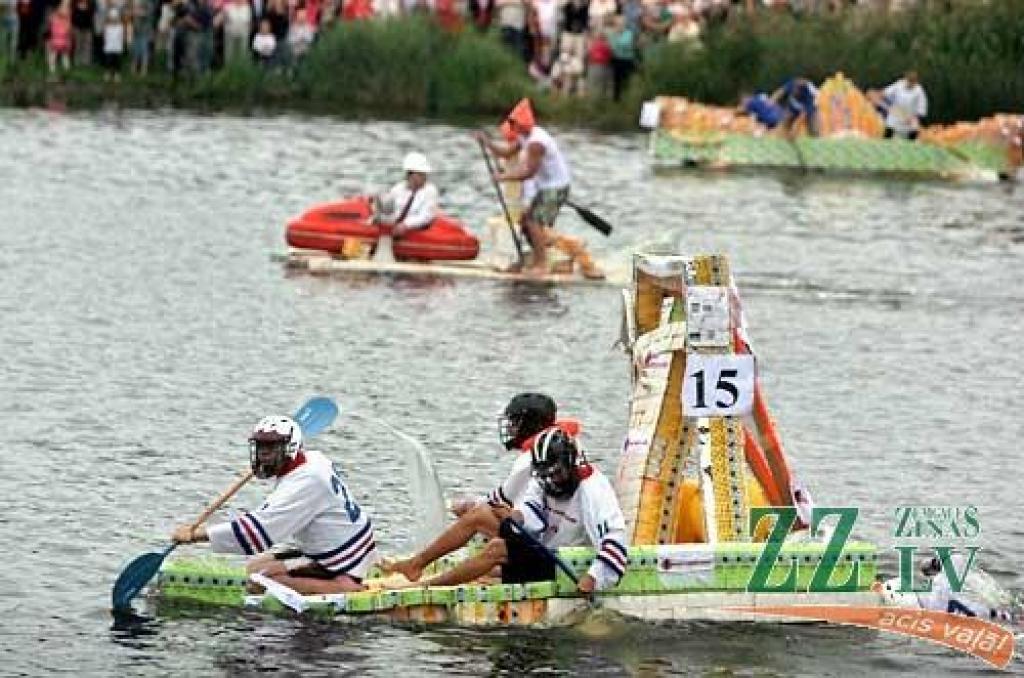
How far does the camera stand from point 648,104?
52.3m

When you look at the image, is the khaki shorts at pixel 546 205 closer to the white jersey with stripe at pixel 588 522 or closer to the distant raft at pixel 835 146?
the distant raft at pixel 835 146

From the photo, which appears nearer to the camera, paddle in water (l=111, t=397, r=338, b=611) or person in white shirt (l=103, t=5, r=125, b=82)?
paddle in water (l=111, t=397, r=338, b=611)

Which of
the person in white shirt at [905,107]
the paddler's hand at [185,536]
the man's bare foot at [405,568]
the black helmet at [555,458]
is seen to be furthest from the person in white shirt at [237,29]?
the black helmet at [555,458]

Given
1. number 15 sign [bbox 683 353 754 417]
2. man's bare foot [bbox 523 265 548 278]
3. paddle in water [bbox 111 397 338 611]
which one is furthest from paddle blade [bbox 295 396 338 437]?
man's bare foot [bbox 523 265 548 278]

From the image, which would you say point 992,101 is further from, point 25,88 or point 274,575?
point 274,575

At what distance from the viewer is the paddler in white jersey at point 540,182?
35.6 meters

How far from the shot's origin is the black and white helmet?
19.2 m

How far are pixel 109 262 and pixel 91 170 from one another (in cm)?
963

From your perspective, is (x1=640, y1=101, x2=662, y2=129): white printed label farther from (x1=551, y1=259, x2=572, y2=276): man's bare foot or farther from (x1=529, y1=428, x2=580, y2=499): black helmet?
(x1=529, y1=428, x2=580, y2=499): black helmet

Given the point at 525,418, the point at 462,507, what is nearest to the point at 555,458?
the point at 525,418

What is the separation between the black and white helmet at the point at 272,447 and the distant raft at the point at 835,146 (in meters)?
32.9

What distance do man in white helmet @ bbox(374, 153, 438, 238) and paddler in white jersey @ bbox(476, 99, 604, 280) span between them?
94 centimetres

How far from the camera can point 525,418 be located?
19.8 meters

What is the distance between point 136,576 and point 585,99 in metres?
38.1
